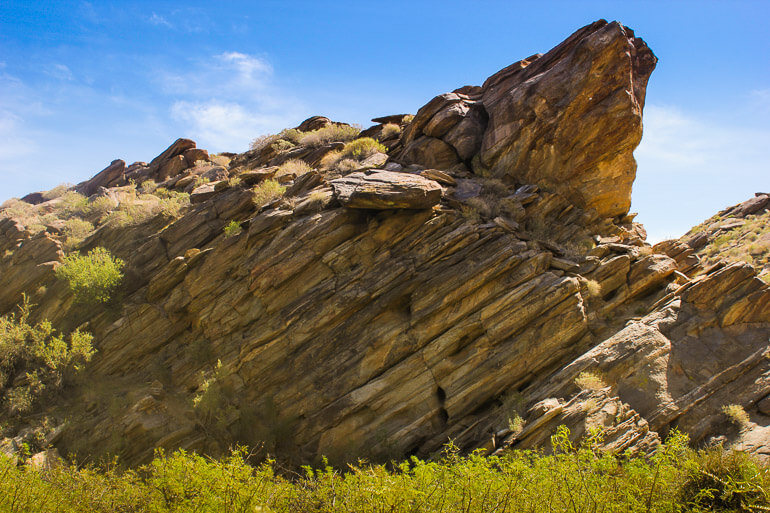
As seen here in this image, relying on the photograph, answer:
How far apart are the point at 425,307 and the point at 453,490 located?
28.1 ft

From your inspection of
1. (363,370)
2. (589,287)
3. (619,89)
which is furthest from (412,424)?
(619,89)

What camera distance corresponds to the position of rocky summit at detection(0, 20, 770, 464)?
14.4 metres

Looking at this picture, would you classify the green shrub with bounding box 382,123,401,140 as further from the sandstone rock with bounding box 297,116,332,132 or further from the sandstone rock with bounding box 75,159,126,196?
the sandstone rock with bounding box 75,159,126,196

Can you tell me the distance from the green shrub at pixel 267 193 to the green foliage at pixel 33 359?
10.2m

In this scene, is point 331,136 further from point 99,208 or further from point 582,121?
point 582,121

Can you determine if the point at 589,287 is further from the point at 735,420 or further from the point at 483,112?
the point at 483,112

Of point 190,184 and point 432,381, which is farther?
point 190,184

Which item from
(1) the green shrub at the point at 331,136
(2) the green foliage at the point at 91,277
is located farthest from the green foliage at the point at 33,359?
(1) the green shrub at the point at 331,136

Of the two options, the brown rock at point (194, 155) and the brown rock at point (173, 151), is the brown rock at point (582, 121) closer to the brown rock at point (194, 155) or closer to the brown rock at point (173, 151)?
the brown rock at point (194, 155)

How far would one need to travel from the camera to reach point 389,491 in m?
8.11

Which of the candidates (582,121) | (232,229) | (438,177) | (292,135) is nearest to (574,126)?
(582,121)

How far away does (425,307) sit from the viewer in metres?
16.8

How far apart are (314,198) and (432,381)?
10252 millimetres

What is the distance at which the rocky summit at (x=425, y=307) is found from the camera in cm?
1444
